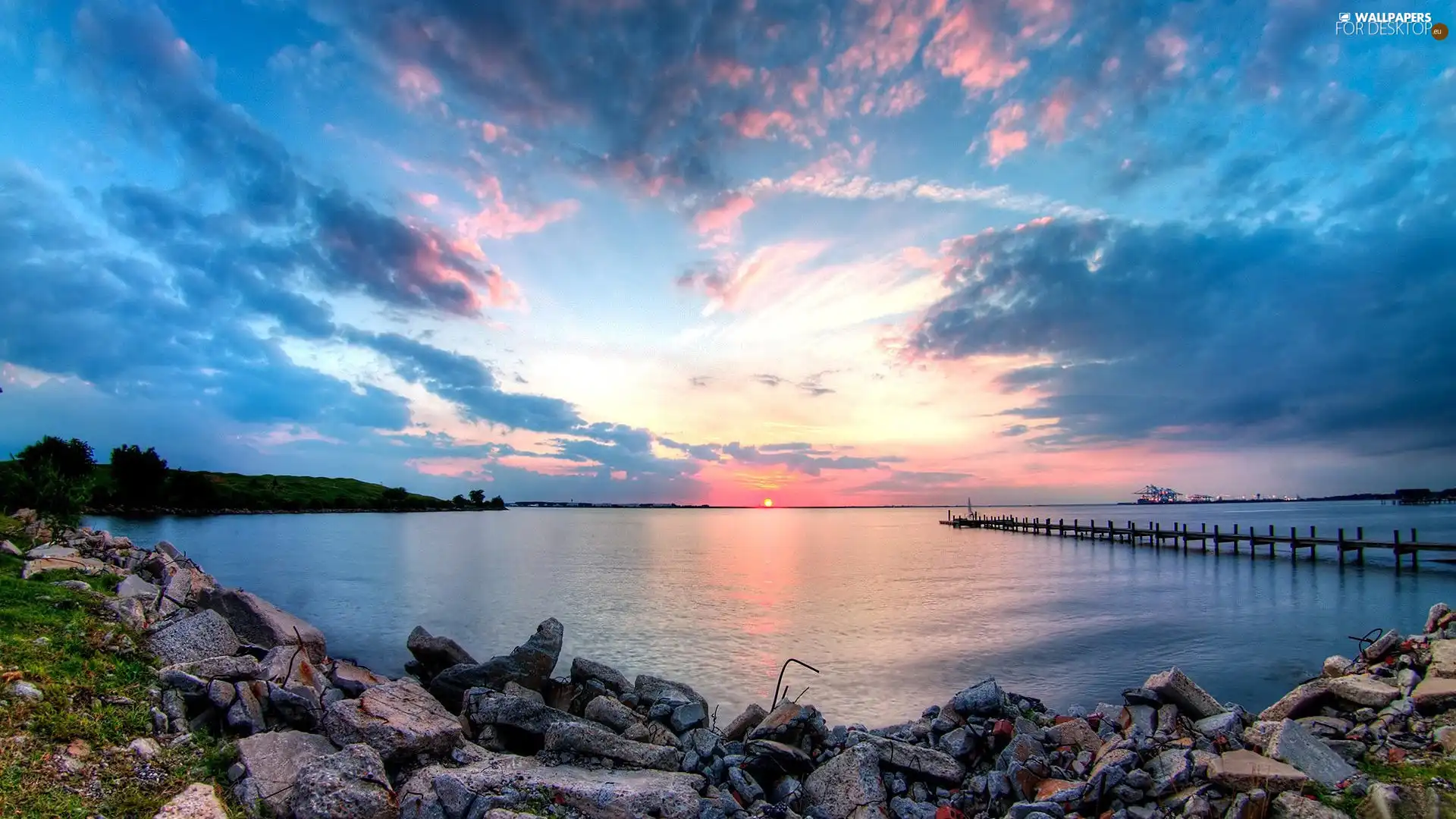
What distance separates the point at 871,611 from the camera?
104 ft

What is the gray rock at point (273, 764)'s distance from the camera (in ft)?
22.5

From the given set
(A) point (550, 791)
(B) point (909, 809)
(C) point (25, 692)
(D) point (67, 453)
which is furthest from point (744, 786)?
(D) point (67, 453)

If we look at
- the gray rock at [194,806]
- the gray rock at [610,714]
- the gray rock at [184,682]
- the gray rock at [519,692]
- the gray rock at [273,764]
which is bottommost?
the gray rock at [610,714]

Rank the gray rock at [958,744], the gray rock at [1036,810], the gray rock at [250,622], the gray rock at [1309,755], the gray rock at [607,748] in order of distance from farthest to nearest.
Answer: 1. the gray rock at [250,622]
2. the gray rock at [958,744]
3. the gray rock at [607,748]
4. the gray rock at [1309,755]
5. the gray rock at [1036,810]

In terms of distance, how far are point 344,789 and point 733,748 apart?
4932mm

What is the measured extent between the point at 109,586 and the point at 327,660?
4.45m

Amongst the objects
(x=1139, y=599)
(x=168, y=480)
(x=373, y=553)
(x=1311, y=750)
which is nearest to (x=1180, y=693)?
(x=1311, y=750)

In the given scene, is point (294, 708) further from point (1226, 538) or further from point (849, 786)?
point (1226, 538)

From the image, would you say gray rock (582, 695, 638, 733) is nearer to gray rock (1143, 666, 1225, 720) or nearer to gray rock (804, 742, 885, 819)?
gray rock (804, 742, 885, 819)

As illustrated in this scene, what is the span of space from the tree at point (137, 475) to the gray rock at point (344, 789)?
123 metres

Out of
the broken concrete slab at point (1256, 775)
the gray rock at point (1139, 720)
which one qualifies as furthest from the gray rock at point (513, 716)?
the gray rock at point (1139, 720)

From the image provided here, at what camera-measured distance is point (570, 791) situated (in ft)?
25.0

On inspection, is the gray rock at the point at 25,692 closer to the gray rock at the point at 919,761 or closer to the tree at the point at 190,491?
the gray rock at the point at 919,761

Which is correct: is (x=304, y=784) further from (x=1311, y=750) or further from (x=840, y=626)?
(x=840, y=626)
